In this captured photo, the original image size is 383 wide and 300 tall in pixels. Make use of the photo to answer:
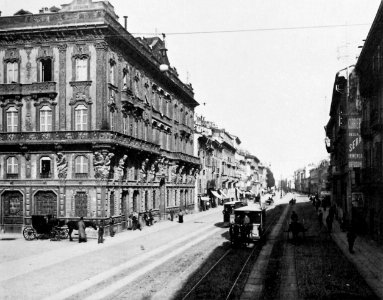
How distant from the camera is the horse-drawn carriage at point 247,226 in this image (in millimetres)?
25688

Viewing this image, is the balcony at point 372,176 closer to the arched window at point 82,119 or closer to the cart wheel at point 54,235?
the arched window at point 82,119

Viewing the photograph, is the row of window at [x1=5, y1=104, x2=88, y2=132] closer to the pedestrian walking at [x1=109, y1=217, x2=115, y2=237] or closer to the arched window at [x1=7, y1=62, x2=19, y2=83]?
the arched window at [x1=7, y1=62, x2=19, y2=83]

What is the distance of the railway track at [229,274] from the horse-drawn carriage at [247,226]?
0.64 m

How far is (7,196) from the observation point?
33.8m

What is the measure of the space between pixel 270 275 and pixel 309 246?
31.6ft

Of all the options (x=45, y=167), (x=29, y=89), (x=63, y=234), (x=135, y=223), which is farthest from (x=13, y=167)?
(x=135, y=223)

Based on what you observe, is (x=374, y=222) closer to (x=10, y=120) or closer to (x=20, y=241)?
(x=20, y=241)

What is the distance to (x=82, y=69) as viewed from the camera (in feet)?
107

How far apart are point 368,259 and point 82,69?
22.9 m

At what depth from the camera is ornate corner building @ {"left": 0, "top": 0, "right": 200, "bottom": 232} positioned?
1260 inches

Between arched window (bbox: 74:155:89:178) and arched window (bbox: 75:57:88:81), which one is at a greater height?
arched window (bbox: 75:57:88:81)

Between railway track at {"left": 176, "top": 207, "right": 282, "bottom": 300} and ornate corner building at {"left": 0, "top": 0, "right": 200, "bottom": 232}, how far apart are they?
12218mm

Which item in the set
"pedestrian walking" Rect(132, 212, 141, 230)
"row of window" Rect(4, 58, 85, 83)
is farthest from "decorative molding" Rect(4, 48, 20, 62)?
"pedestrian walking" Rect(132, 212, 141, 230)

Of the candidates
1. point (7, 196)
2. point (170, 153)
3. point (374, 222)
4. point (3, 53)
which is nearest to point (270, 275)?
point (374, 222)
